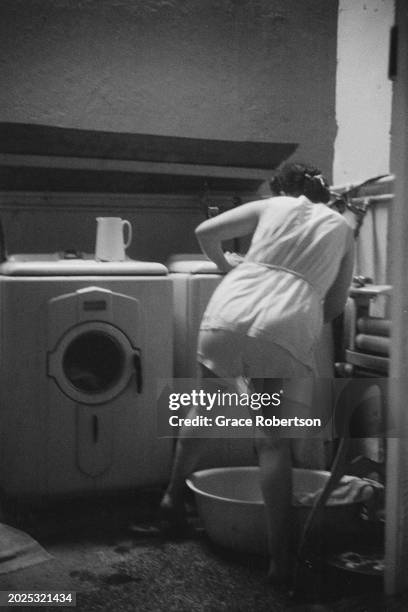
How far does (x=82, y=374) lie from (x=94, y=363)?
66 mm

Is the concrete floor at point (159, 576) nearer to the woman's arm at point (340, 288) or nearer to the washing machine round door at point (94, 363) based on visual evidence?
the washing machine round door at point (94, 363)

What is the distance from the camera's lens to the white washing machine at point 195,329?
3.07 metres

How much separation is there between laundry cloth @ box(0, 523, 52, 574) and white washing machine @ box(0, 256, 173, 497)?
0.29 metres

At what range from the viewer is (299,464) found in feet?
10.4

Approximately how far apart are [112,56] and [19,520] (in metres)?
2.21

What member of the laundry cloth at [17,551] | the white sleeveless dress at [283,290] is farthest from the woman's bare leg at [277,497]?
the laundry cloth at [17,551]

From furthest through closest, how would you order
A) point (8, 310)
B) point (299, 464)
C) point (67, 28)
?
point (67, 28)
point (299, 464)
point (8, 310)

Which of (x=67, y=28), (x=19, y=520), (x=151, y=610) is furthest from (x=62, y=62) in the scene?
(x=151, y=610)

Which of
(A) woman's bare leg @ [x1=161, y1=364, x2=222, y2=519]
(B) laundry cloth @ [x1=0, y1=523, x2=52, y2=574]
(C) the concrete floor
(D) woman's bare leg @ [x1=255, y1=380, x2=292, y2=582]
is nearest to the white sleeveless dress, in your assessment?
(D) woman's bare leg @ [x1=255, y1=380, x2=292, y2=582]

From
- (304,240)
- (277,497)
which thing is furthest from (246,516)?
(304,240)

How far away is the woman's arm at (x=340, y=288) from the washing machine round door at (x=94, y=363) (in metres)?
0.85

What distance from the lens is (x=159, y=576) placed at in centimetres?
221

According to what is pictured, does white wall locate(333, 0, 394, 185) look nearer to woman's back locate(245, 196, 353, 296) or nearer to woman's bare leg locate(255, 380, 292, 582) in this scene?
woman's back locate(245, 196, 353, 296)

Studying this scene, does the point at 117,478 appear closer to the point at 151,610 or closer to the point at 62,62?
the point at 151,610
